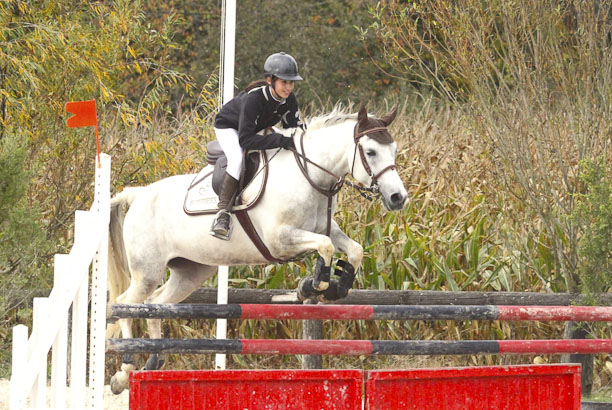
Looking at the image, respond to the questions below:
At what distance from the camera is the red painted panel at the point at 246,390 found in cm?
409

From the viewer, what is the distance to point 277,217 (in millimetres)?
5027

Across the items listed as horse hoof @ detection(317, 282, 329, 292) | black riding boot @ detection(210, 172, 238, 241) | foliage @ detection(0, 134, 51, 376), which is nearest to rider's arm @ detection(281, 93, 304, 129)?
black riding boot @ detection(210, 172, 238, 241)

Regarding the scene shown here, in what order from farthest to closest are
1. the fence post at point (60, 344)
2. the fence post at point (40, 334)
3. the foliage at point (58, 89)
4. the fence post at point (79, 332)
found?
1. the foliage at point (58, 89)
2. the fence post at point (79, 332)
3. the fence post at point (60, 344)
4. the fence post at point (40, 334)

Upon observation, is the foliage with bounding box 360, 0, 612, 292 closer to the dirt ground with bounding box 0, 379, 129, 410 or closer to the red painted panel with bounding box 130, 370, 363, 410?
the red painted panel with bounding box 130, 370, 363, 410

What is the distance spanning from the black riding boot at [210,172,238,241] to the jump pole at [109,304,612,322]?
59cm

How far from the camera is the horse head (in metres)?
4.71

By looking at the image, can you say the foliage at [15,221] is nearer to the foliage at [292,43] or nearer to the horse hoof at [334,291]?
the horse hoof at [334,291]

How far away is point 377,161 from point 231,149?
2.82ft

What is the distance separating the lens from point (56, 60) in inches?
291

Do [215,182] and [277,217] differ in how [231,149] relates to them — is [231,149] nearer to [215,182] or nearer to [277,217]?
[215,182]

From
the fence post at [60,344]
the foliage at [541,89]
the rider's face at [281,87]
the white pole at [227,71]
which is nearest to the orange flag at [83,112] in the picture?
the fence post at [60,344]

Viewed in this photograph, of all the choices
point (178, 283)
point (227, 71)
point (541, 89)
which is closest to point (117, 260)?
point (178, 283)

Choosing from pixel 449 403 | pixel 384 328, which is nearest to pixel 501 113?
pixel 384 328

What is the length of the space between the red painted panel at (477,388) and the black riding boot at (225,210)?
4.08ft
